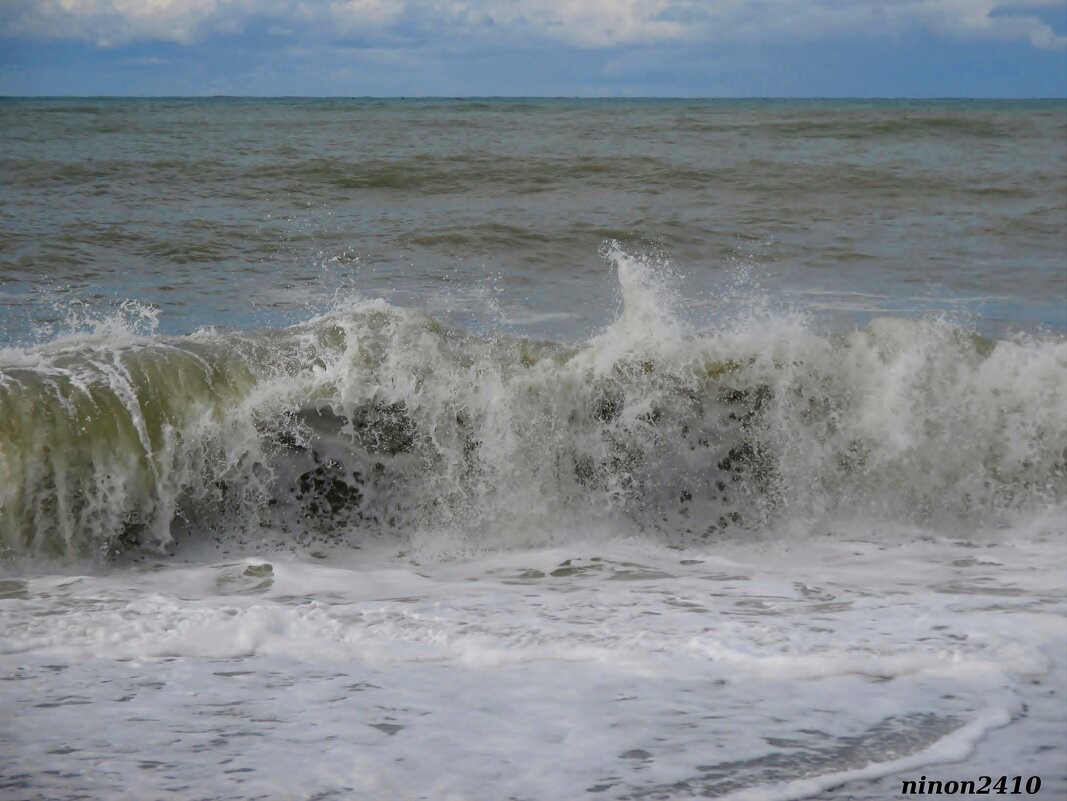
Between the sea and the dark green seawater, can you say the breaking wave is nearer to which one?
the sea

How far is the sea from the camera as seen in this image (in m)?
2.83

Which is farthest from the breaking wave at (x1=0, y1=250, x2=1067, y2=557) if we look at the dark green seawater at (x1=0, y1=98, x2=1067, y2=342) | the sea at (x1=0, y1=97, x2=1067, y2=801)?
the dark green seawater at (x1=0, y1=98, x2=1067, y2=342)

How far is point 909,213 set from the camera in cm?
1201

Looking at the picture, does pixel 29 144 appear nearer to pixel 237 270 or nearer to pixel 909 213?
pixel 237 270

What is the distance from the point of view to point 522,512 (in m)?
5.01

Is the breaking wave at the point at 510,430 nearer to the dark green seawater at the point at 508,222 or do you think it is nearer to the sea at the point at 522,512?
the sea at the point at 522,512

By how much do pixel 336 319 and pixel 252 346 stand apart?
47 centimetres

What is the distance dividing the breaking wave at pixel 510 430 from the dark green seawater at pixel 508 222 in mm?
1568

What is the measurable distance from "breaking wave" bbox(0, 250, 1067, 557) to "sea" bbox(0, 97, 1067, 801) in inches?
0.7

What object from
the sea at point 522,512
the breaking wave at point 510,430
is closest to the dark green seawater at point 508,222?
the sea at point 522,512

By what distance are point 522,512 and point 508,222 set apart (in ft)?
19.9

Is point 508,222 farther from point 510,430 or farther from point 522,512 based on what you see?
point 522,512

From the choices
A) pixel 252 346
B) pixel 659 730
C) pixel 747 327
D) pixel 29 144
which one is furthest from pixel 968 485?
pixel 29 144

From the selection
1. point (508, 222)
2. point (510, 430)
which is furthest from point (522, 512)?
point (508, 222)
